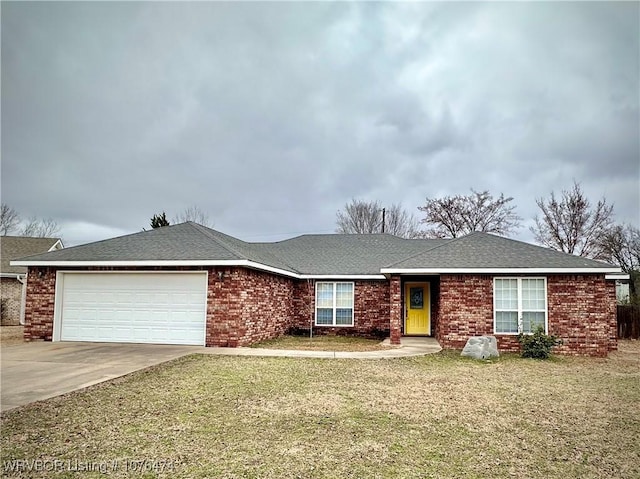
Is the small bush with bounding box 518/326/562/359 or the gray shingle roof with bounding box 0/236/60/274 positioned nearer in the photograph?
the small bush with bounding box 518/326/562/359

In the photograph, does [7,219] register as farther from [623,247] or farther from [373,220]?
[623,247]

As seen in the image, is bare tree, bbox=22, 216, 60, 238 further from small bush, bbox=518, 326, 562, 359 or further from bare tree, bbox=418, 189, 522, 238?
small bush, bbox=518, 326, 562, 359

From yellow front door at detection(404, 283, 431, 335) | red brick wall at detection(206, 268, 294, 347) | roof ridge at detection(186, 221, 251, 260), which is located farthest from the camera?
yellow front door at detection(404, 283, 431, 335)

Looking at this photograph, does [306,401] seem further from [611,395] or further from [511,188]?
[511,188]

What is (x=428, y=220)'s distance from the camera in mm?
39906

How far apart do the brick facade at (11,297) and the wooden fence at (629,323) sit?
3036cm

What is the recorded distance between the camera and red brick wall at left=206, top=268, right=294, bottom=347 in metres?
13.4

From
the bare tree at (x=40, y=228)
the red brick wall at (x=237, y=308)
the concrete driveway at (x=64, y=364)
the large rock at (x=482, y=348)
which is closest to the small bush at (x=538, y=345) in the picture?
the large rock at (x=482, y=348)

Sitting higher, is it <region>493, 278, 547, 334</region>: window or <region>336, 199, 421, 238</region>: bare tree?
<region>336, 199, 421, 238</region>: bare tree

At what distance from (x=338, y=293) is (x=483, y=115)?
353 inches

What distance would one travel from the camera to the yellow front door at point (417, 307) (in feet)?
59.8

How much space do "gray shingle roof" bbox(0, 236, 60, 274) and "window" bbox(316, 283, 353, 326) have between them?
1676 centimetres

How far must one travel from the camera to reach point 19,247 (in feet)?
89.9

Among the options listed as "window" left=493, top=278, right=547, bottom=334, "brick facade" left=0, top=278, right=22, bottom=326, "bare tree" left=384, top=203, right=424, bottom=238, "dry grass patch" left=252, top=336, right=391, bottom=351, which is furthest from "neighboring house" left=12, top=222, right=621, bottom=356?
"bare tree" left=384, top=203, right=424, bottom=238
